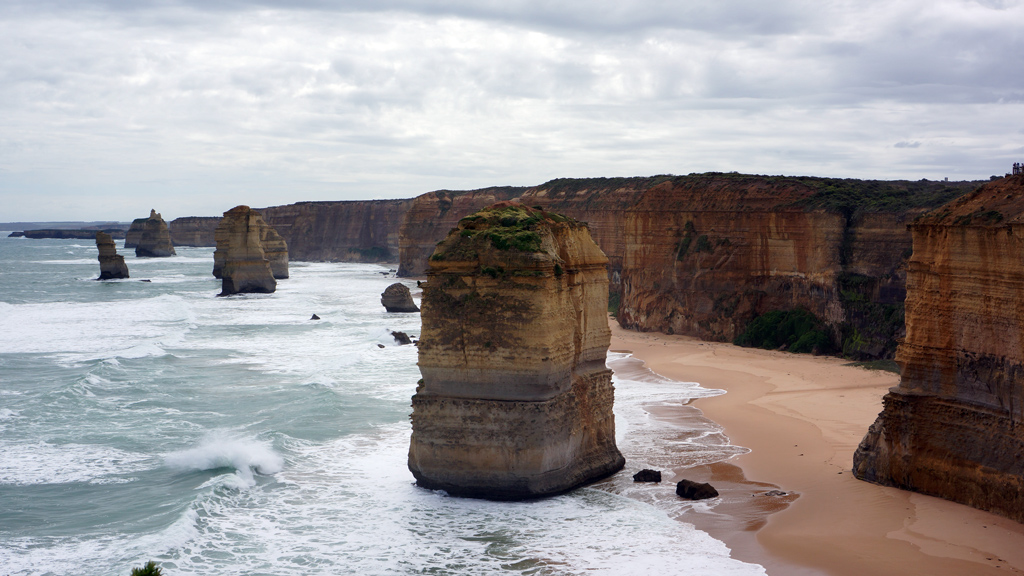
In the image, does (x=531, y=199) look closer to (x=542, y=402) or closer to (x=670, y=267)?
(x=670, y=267)

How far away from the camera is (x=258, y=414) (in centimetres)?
2172

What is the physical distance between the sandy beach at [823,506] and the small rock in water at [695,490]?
33 cm

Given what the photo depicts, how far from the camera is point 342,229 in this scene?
11575 centimetres

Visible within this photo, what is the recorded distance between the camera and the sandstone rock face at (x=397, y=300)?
46.3 meters

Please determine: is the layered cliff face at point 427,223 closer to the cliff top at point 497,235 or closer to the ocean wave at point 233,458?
the ocean wave at point 233,458

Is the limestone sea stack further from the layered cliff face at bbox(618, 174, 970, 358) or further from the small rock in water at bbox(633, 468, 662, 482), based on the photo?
the layered cliff face at bbox(618, 174, 970, 358)

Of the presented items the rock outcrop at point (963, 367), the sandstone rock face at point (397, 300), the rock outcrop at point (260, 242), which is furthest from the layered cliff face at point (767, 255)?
the rock outcrop at point (260, 242)

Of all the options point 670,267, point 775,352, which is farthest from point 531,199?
point 775,352

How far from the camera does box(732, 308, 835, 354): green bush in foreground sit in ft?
101

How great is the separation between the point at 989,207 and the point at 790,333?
18.4 metres

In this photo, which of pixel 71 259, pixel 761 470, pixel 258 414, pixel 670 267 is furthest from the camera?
pixel 71 259

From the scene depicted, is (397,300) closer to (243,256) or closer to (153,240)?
(243,256)

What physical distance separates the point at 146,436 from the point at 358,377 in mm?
8523

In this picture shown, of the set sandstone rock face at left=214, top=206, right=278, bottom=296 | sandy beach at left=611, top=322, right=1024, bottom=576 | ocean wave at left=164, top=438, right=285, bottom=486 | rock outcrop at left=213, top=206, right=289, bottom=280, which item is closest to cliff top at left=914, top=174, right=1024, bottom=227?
sandy beach at left=611, top=322, right=1024, bottom=576
